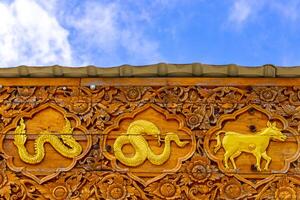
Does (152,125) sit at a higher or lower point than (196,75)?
lower

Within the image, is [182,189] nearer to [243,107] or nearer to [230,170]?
[230,170]

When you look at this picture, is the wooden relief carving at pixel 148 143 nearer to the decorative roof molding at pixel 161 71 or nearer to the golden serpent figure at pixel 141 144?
the golden serpent figure at pixel 141 144

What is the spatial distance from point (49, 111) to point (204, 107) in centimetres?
98

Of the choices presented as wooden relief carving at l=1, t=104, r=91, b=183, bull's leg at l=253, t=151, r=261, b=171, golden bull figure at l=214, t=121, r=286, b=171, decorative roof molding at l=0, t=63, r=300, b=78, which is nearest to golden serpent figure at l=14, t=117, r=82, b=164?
wooden relief carving at l=1, t=104, r=91, b=183

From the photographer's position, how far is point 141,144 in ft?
14.1

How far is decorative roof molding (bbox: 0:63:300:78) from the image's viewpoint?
4.35 metres

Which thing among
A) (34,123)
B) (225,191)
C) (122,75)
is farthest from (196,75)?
(34,123)

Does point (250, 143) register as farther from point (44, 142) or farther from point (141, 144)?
point (44, 142)

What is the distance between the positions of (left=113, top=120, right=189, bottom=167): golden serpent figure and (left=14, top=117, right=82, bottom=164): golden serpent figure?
0.86 ft

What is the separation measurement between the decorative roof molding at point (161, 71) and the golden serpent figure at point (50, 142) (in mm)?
321

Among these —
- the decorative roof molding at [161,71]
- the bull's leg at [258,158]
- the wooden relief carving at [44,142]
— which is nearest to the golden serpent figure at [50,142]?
the wooden relief carving at [44,142]

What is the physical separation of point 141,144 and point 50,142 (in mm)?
569

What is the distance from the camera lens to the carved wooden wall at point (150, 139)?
4227 millimetres

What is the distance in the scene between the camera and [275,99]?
14.3 feet
